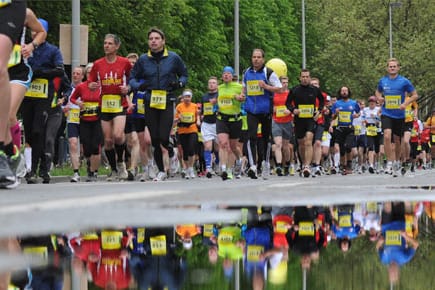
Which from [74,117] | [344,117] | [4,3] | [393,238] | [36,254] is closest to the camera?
[36,254]

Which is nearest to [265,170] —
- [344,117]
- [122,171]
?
[122,171]

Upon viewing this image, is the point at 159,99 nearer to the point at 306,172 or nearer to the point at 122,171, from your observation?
the point at 122,171

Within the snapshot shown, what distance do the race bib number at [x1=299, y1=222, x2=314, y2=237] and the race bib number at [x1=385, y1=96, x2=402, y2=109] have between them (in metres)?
14.3

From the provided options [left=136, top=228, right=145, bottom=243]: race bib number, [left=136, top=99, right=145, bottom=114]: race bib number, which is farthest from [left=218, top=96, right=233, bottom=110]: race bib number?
[left=136, top=228, right=145, bottom=243]: race bib number

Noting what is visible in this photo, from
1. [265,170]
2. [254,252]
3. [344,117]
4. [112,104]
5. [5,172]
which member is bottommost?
[254,252]

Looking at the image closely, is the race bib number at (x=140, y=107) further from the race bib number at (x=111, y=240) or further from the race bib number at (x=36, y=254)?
the race bib number at (x=36, y=254)

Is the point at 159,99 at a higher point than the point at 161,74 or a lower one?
lower

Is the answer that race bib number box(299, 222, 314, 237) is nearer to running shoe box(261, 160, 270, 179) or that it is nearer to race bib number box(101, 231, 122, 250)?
race bib number box(101, 231, 122, 250)

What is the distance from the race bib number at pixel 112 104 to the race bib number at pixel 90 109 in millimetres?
1344

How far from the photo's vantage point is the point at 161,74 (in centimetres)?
1578

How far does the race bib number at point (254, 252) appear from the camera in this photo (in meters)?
4.19

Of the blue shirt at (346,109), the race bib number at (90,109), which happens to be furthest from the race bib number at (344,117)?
the race bib number at (90,109)

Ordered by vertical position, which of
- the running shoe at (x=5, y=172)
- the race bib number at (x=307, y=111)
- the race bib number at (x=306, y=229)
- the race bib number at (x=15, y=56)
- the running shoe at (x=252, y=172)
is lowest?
the race bib number at (x=306, y=229)

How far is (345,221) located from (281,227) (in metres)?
0.53
